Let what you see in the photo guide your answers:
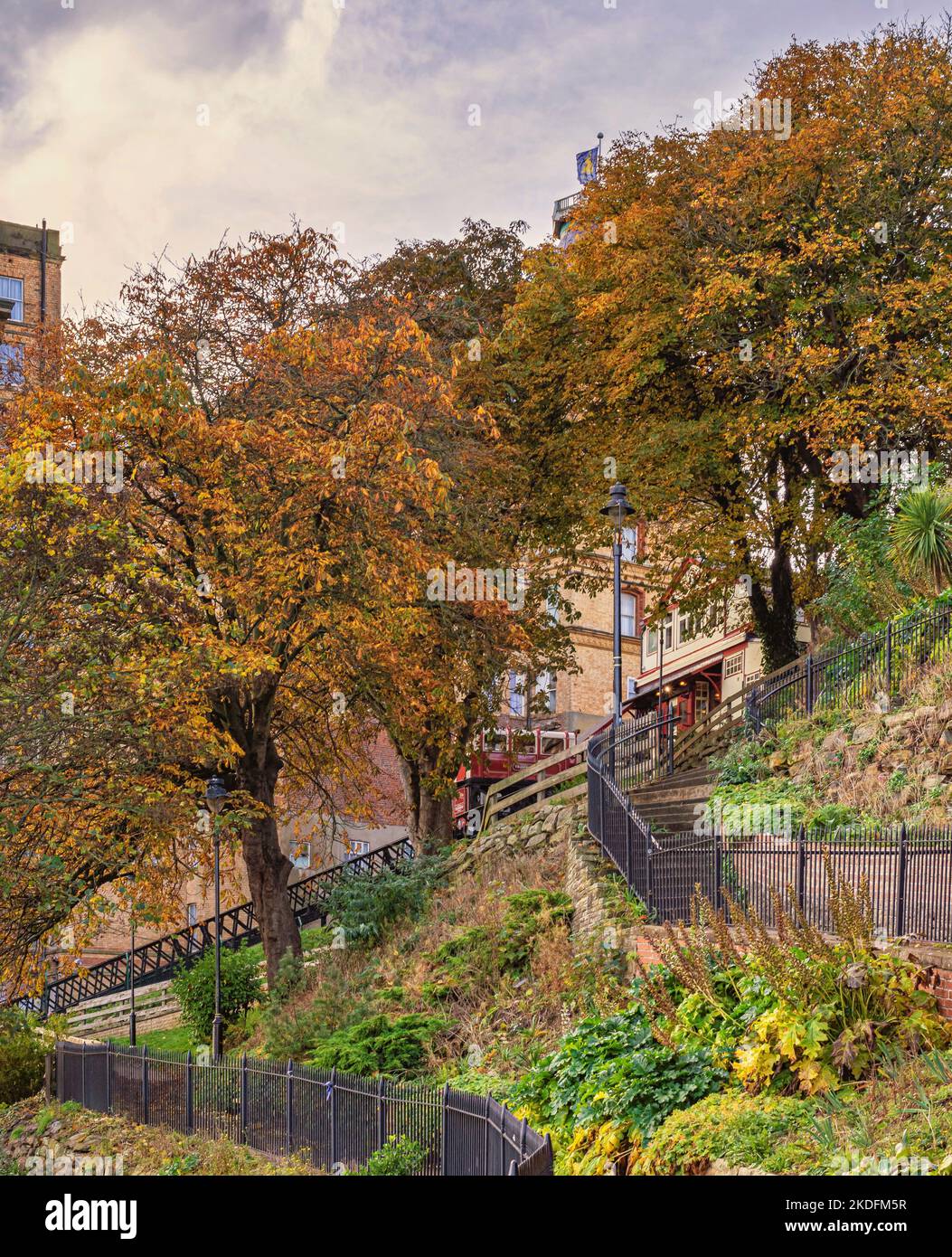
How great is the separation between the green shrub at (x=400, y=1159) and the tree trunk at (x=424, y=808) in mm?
16944

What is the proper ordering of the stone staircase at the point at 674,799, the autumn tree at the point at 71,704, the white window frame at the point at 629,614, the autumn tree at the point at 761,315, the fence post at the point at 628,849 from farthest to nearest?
the white window frame at the point at 629,614 < the autumn tree at the point at 761,315 < the stone staircase at the point at 674,799 < the autumn tree at the point at 71,704 < the fence post at the point at 628,849

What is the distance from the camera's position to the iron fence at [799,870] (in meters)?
13.2

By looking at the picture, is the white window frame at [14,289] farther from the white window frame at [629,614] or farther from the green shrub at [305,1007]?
the green shrub at [305,1007]

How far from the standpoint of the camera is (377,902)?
25031 millimetres

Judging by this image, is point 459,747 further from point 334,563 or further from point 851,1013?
point 851,1013

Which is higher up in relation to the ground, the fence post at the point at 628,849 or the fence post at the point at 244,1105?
the fence post at the point at 628,849

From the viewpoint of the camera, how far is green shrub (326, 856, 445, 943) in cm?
2469

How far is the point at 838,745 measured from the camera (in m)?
20.7

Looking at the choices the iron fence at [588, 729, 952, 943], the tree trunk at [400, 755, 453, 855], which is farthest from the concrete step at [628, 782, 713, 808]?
the tree trunk at [400, 755, 453, 855]

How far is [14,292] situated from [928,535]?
53.1 m

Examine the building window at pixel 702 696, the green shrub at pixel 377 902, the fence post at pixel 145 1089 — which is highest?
the building window at pixel 702 696

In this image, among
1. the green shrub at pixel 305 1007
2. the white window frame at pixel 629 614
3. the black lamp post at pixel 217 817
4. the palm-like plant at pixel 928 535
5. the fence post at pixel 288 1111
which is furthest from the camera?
the white window frame at pixel 629 614

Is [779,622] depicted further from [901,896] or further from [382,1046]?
[901,896]

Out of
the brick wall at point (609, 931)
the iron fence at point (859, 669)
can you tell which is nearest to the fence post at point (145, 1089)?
the brick wall at point (609, 931)
